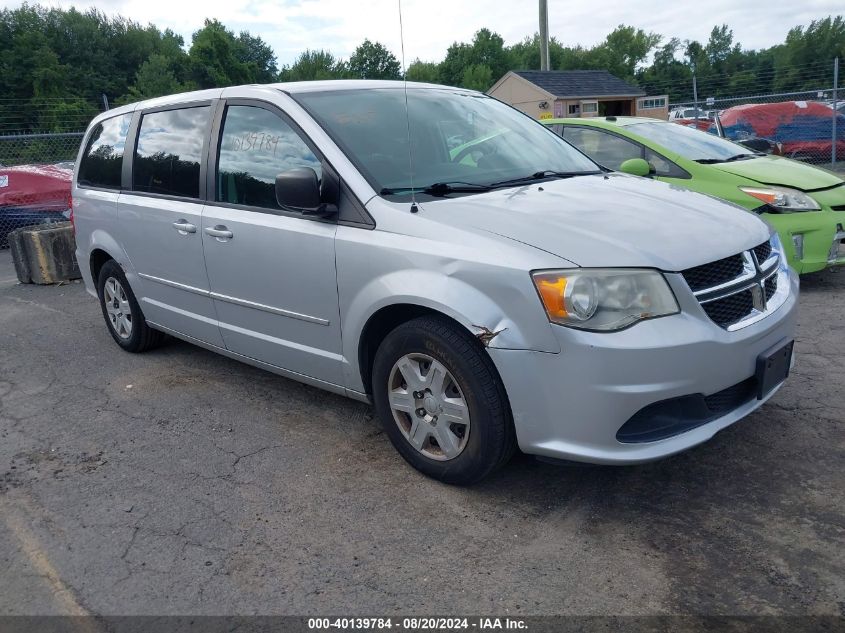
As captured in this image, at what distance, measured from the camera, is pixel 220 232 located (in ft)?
13.2

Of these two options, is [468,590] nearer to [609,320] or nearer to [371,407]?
[609,320]

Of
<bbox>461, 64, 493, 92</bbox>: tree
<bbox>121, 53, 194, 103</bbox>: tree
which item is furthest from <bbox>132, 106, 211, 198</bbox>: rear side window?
<bbox>461, 64, 493, 92</bbox>: tree

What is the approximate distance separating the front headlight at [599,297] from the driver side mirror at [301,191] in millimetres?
1156

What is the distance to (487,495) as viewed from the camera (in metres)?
3.21

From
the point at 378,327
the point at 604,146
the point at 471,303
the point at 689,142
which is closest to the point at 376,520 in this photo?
the point at 378,327

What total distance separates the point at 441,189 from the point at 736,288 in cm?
134

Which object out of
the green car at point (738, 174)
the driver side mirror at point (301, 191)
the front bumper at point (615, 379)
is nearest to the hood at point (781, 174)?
the green car at point (738, 174)

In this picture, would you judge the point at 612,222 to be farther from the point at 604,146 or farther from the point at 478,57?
the point at 478,57

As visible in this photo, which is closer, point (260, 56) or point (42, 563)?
point (42, 563)

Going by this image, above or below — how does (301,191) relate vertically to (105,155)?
below

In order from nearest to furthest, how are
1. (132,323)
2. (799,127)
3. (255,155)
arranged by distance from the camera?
(255,155), (132,323), (799,127)

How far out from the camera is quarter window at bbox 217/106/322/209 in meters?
3.72

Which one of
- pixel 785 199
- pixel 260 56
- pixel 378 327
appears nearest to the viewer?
pixel 378 327

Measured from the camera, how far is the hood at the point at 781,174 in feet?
20.4
